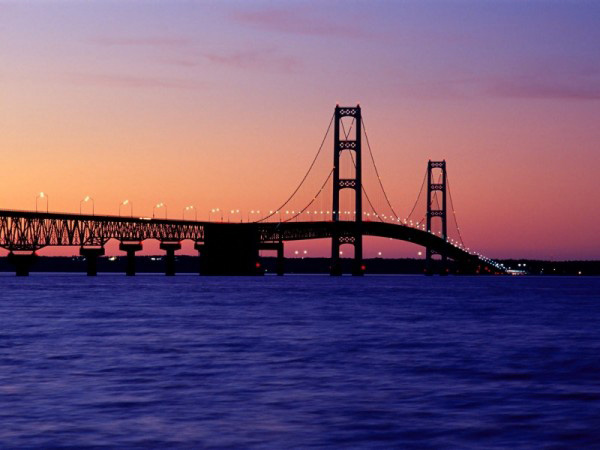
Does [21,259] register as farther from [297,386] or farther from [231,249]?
[297,386]

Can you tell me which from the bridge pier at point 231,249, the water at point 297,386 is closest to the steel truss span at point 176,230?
the bridge pier at point 231,249

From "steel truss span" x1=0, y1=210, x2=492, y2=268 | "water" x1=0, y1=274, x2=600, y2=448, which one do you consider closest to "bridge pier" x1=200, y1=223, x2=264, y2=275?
"steel truss span" x1=0, y1=210, x2=492, y2=268

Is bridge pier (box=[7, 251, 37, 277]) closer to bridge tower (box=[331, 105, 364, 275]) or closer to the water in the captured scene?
bridge tower (box=[331, 105, 364, 275])

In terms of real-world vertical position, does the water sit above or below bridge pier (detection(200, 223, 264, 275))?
below

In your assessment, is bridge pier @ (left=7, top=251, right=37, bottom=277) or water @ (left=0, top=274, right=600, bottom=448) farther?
bridge pier @ (left=7, top=251, right=37, bottom=277)

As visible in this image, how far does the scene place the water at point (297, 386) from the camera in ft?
56.3

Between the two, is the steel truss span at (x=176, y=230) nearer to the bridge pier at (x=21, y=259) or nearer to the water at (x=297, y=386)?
the bridge pier at (x=21, y=259)

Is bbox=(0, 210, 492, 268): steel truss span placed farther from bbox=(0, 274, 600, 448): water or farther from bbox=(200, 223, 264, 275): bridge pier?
bbox=(0, 274, 600, 448): water

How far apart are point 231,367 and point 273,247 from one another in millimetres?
153332

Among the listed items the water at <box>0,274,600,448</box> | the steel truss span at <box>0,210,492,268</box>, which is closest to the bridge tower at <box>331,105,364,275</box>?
the steel truss span at <box>0,210,492,268</box>

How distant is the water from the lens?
17156 millimetres

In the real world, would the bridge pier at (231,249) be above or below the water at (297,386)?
above

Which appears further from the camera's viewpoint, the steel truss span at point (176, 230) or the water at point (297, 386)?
the steel truss span at point (176, 230)

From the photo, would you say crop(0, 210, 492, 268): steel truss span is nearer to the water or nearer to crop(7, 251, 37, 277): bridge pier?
crop(7, 251, 37, 277): bridge pier
